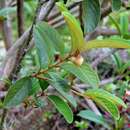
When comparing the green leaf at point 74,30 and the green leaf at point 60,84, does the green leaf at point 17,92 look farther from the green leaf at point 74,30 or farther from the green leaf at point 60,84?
the green leaf at point 74,30

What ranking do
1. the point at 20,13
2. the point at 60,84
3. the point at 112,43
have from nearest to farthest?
the point at 112,43 → the point at 60,84 → the point at 20,13

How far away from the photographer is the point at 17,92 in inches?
34.1

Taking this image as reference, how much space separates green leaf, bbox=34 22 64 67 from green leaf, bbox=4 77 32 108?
0.08 metres

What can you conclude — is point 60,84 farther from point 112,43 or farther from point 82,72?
point 112,43

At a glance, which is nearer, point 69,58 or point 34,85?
point 69,58

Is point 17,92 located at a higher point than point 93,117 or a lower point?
higher

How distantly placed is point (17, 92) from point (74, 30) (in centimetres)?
23

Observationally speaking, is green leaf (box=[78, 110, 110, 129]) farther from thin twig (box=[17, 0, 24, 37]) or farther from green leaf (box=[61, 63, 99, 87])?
green leaf (box=[61, 63, 99, 87])

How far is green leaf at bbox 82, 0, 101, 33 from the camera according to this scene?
2.55ft

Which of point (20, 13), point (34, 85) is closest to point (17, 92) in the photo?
point (34, 85)

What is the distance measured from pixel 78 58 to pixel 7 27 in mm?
1011

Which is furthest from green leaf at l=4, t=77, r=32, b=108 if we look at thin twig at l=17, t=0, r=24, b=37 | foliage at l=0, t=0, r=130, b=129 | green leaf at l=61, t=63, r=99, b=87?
thin twig at l=17, t=0, r=24, b=37

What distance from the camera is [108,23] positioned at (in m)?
2.65

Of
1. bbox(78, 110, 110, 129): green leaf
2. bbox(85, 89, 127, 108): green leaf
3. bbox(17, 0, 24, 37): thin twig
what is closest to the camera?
bbox(85, 89, 127, 108): green leaf
